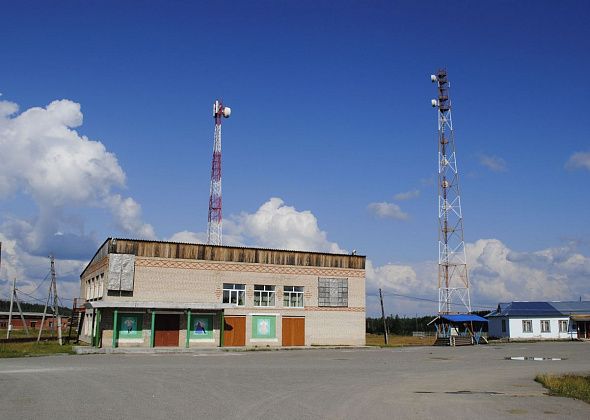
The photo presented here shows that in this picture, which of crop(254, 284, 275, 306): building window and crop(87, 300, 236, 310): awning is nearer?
crop(87, 300, 236, 310): awning

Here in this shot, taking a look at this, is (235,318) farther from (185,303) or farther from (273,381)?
(273,381)

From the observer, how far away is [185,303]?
40.5 m

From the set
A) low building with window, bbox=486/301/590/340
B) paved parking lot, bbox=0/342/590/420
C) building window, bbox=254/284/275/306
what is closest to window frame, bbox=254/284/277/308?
building window, bbox=254/284/275/306

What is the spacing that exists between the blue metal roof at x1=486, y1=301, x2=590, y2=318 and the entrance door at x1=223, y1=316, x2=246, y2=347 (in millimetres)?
37415

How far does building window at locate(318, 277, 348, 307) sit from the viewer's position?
154 feet

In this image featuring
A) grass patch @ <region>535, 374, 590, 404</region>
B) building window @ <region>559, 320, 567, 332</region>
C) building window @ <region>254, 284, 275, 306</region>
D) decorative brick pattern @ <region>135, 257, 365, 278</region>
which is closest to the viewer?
grass patch @ <region>535, 374, 590, 404</region>

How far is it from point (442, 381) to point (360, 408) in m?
7.32

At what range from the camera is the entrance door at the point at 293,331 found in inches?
1772

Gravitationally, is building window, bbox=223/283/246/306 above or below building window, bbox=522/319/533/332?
above

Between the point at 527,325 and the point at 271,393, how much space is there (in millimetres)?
58830

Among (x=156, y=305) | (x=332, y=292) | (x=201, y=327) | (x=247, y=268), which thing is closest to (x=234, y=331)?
(x=201, y=327)

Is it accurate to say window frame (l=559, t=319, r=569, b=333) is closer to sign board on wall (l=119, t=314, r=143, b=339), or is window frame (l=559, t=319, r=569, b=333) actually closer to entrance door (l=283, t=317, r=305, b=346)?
entrance door (l=283, t=317, r=305, b=346)

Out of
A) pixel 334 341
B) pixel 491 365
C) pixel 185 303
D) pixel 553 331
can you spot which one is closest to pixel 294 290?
pixel 334 341

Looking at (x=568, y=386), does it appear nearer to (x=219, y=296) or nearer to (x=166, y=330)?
(x=166, y=330)
